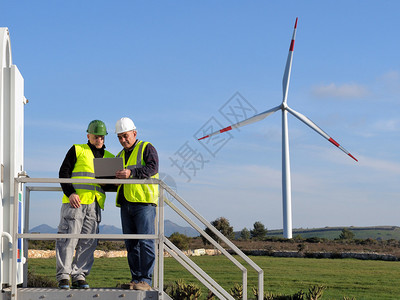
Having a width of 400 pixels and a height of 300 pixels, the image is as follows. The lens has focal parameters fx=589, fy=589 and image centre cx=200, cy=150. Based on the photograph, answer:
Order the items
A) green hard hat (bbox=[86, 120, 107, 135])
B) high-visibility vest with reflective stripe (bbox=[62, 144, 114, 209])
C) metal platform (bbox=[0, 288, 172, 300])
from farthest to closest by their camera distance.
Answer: green hard hat (bbox=[86, 120, 107, 135]) → high-visibility vest with reflective stripe (bbox=[62, 144, 114, 209]) → metal platform (bbox=[0, 288, 172, 300])

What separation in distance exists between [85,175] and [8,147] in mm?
1078

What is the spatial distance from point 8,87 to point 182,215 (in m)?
2.88

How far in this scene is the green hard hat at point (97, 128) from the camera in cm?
812

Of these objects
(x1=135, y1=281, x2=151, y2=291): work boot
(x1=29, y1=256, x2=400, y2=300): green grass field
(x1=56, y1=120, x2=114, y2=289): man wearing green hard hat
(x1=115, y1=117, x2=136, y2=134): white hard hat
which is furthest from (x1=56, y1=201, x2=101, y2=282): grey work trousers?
(x1=29, y1=256, x2=400, y2=300): green grass field

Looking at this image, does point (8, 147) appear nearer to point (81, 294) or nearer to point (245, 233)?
point (81, 294)

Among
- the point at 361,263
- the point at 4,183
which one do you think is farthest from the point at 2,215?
the point at 361,263

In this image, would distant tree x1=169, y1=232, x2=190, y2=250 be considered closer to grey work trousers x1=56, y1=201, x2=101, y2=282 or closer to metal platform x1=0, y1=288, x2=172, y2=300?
grey work trousers x1=56, y1=201, x2=101, y2=282

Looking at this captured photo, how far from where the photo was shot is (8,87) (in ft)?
25.8

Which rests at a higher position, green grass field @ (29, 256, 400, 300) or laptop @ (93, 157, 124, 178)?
laptop @ (93, 157, 124, 178)

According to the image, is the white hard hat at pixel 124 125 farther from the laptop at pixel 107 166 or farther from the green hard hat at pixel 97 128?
the laptop at pixel 107 166

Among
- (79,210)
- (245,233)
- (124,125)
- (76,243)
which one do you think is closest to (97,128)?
(124,125)

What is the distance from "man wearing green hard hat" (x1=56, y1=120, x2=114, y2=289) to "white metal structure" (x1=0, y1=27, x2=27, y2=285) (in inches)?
24.2

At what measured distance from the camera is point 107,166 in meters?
7.68

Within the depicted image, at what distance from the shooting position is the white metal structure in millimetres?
7586
